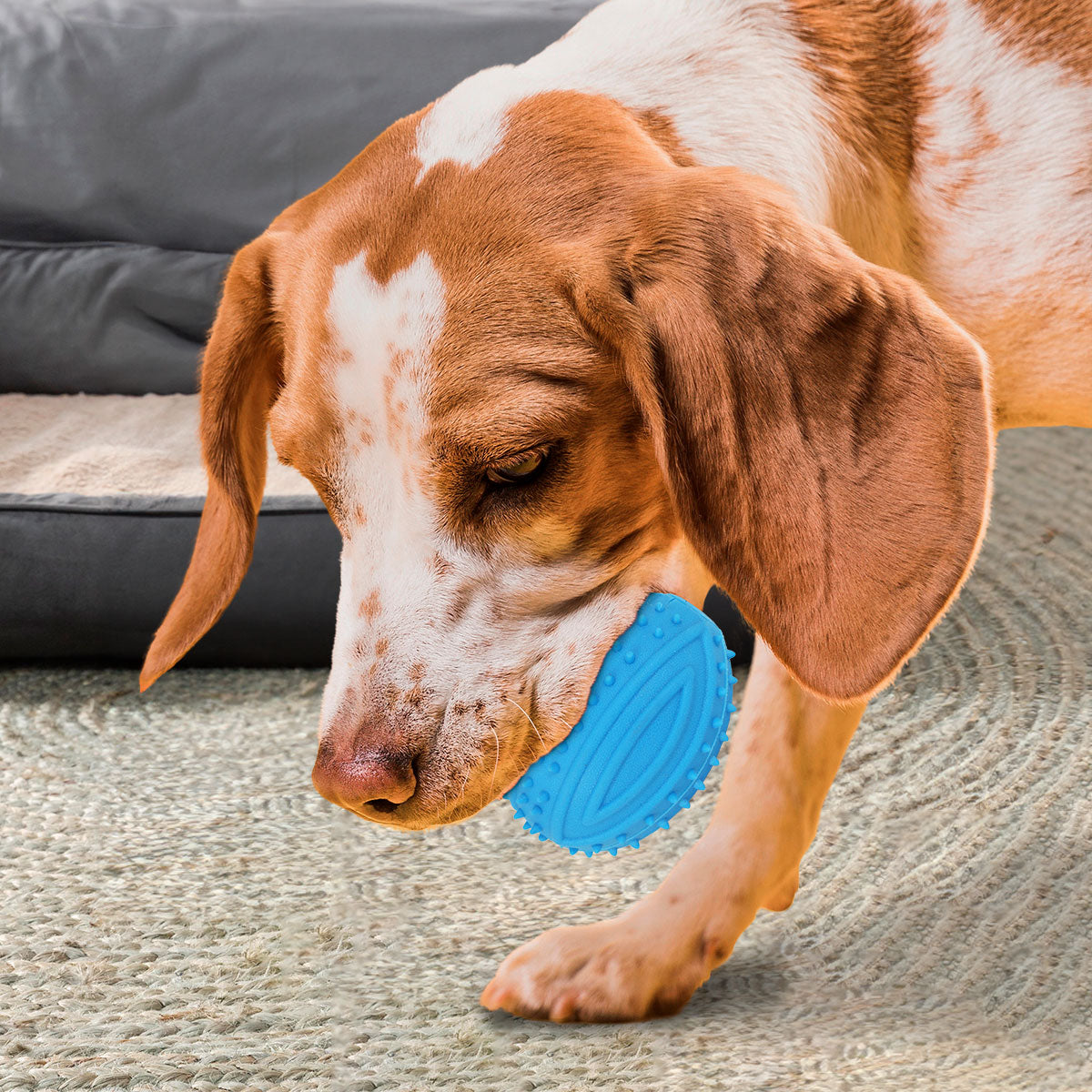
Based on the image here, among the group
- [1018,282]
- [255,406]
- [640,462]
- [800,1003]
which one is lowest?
[800,1003]

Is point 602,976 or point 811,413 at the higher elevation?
point 811,413

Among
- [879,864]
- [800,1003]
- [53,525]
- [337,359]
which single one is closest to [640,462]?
[337,359]

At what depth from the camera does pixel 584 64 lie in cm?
111

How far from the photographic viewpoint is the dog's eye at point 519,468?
0.93 m

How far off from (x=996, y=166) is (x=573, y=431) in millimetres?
499

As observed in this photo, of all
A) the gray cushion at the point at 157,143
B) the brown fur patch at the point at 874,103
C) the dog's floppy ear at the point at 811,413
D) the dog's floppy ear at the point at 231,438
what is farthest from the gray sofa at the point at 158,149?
the dog's floppy ear at the point at 811,413

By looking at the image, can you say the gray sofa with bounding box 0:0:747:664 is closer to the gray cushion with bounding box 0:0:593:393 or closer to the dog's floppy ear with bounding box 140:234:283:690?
the gray cushion with bounding box 0:0:593:393

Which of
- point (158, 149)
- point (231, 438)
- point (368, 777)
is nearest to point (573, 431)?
point (368, 777)

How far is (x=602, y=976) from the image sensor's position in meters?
1.11

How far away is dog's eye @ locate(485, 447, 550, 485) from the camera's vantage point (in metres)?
0.93

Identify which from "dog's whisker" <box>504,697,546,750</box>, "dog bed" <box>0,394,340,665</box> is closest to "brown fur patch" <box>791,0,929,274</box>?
"dog's whisker" <box>504,697,546,750</box>

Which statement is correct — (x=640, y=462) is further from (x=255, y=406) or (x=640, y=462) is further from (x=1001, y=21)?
(x=1001, y=21)

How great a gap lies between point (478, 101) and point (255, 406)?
0.38 m

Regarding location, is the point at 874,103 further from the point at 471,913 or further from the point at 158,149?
the point at 158,149
